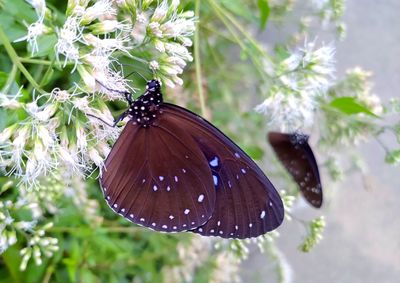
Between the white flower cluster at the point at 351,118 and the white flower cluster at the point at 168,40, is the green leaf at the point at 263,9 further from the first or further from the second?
the white flower cluster at the point at 168,40

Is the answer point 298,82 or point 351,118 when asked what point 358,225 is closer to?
point 351,118

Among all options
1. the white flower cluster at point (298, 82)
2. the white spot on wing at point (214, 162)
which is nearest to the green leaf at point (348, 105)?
the white flower cluster at point (298, 82)

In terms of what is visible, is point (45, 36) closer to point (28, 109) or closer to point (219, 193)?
point (28, 109)

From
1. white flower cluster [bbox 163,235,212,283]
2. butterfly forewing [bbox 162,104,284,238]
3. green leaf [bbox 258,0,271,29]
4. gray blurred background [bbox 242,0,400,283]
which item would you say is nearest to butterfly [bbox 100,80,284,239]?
butterfly forewing [bbox 162,104,284,238]

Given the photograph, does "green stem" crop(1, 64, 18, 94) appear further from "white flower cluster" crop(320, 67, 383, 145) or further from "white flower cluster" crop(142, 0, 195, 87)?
"white flower cluster" crop(320, 67, 383, 145)

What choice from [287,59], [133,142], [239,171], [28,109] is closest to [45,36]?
[28,109]

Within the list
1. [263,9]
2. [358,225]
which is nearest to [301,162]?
[263,9]
